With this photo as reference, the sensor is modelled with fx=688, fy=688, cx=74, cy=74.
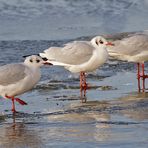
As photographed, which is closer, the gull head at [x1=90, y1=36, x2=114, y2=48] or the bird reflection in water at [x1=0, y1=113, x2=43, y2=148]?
the bird reflection in water at [x1=0, y1=113, x2=43, y2=148]

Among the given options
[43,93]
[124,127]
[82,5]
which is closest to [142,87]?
[43,93]

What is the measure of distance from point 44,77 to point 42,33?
6680 mm

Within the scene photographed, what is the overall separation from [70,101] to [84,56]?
202 centimetres

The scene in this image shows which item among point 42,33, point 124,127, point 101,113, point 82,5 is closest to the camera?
point 124,127

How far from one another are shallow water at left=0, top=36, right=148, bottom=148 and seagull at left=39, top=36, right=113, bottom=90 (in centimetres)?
30

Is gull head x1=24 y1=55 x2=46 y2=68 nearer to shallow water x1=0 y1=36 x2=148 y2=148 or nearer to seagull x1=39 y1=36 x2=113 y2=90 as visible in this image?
shallow water x1=0 y1=36 x2=148 y2=148

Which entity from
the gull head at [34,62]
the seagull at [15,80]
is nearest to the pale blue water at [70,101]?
the seagull at [15,80]

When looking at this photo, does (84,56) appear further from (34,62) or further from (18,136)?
(18,136)

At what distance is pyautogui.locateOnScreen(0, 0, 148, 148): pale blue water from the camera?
752cm

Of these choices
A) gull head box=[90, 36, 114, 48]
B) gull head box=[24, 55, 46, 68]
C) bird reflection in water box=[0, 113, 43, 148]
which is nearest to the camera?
bird reflection in water box=[0, 113, 43, 148]

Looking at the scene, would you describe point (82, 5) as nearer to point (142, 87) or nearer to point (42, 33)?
point (42, 33)

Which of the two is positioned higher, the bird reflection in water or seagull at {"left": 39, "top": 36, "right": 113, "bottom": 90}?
seagull at {"left": 39, "top": 36, "right": 113, "bottom": 90}

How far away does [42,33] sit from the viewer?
19312mm

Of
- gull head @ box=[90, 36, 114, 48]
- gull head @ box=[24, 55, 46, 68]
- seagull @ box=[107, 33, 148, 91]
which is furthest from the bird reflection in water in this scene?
seagull @ box=[107, 33, 148, 91]
